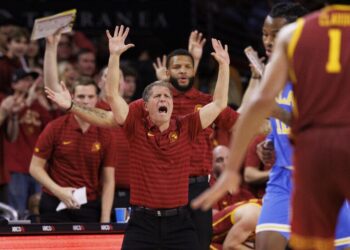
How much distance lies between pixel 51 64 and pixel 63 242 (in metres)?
1.97

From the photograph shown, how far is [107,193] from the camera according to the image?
10250 millimetres

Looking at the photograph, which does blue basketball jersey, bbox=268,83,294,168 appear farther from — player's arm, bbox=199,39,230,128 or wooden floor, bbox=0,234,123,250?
wooden floor, bbox=0,234,123,250

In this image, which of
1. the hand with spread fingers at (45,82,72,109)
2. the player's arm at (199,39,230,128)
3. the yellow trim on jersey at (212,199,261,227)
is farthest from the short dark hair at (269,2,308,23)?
the yellow trim on jersey at (212,199,261,227)

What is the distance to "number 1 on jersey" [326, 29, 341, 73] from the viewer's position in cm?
540

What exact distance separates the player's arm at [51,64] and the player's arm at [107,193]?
1.02 meters

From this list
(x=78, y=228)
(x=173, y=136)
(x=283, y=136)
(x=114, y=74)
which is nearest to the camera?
(x=283, y=136)

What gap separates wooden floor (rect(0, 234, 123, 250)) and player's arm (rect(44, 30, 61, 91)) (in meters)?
1.58

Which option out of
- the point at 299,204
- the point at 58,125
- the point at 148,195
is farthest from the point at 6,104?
the point at 299,204

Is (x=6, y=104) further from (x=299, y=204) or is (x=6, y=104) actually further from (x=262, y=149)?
(x=299, y=204)

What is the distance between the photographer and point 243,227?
996cm

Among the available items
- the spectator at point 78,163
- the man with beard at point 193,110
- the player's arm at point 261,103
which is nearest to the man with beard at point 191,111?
the man with beard at point 193,110

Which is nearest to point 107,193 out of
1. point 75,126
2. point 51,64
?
point 75,126

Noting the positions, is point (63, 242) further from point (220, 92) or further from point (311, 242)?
point (311, 242)

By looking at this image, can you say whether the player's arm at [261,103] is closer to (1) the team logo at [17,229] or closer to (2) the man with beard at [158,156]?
(2) the man with beard at [158,156]
